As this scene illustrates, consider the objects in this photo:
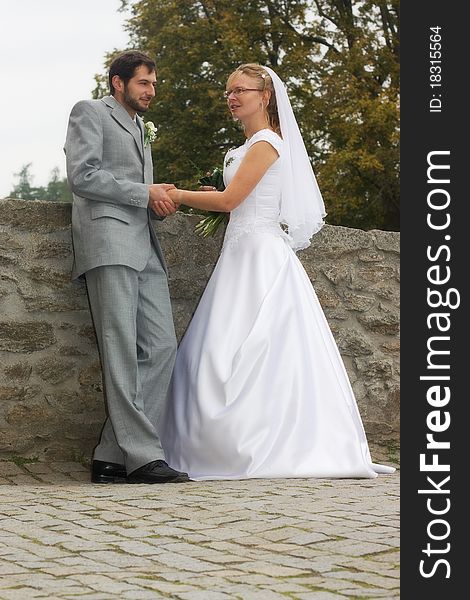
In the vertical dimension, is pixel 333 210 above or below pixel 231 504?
above

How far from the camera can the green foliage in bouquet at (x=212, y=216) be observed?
6.16 m

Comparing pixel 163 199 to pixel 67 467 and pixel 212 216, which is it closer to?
pixel 212 216

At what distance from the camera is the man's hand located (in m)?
5.64

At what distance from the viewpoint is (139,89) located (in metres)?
5.66

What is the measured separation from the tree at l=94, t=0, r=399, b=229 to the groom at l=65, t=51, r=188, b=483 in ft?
53.8

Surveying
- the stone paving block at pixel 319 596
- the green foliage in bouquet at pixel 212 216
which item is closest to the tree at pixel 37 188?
the green foliage in bouquet at pixel 212 216

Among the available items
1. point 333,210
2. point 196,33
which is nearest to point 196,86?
point 196,33

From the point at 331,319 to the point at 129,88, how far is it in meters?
1.95

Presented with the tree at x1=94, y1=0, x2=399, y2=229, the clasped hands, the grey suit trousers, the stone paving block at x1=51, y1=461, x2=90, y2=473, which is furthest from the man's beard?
the tree at x1=94, y1=0, x2=399, y2=229

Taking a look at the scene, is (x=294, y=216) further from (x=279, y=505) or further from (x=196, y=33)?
(x=196, y=33)

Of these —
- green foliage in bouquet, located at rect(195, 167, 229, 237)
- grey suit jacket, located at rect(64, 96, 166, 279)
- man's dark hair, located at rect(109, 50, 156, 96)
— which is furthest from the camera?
green foliage in bouquet, located at rect(195, 167, 229, 237)

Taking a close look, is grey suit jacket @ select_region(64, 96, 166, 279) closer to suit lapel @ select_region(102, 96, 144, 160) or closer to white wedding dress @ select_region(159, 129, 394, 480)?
suit lapel @ select_region(102, 96, 144, 160)

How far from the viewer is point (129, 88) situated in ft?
18.6

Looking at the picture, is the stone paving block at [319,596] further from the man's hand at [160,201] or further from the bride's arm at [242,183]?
the bride's arm at [242,183]
